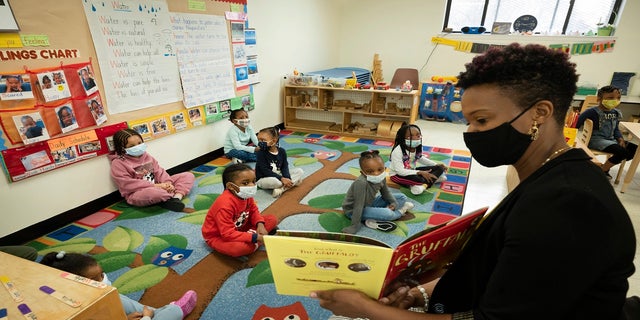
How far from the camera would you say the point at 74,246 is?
2.34m

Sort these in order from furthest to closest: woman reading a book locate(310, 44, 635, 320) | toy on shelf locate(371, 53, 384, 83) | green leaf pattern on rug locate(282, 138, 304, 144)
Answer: toy on shelf locate(371, 53, 384, 83) → green leaf pattern on rug locate(282, 138, 304, 144) → woman reading a book locate(310, 44, 635, 320)

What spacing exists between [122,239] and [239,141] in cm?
197

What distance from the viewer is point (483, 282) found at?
81 cm

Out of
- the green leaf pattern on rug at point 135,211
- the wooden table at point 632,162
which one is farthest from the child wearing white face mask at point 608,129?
the green leaf pattern on rug at point 135,211

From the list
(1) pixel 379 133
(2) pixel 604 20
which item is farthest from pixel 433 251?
(2) pixel 604 20

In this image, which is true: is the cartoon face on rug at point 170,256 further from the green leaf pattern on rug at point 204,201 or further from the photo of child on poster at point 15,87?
the photo of child on poster at point 15,87

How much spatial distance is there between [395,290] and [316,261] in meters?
0.36

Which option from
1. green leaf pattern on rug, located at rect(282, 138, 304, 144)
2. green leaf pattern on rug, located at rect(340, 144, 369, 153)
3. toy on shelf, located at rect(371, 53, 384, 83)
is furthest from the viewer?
toy on shelf, located at rect(371, 53, 384, 83)

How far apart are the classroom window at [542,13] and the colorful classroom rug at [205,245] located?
4.20 m

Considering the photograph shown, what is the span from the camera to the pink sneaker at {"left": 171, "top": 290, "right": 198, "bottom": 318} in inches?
66.7

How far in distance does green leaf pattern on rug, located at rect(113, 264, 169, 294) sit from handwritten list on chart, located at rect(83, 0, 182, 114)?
161 centimetres

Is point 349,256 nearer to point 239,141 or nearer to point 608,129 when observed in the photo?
point 239,141

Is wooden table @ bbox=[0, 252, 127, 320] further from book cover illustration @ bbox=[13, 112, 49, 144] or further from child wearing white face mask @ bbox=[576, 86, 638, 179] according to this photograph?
child wearing white face mask @ bbox=[576, 86, 638, 179]

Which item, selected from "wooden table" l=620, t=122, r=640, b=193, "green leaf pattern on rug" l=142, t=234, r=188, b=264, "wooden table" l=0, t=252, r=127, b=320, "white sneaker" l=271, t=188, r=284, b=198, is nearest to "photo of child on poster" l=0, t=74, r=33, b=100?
"green leaf pattern on rug" l=142, t=234, r=188, b=264
